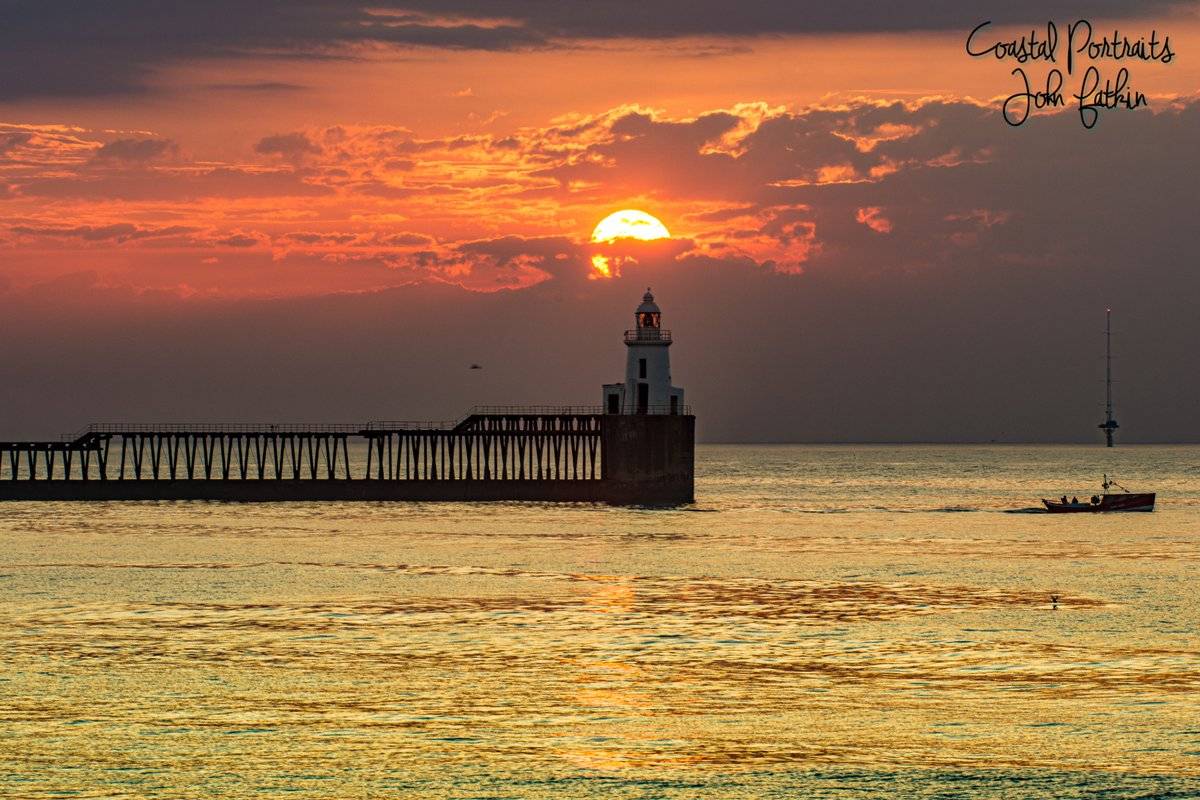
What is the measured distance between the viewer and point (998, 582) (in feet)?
178

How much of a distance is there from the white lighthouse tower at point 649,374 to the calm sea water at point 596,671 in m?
34.3

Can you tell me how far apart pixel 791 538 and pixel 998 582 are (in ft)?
82.2

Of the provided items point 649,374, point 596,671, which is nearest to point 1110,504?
point 649,374

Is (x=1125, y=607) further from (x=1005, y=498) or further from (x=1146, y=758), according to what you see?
A: (x=1005, y=498)

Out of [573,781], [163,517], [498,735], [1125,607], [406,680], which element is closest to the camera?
[573,781]

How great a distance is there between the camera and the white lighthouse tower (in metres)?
104

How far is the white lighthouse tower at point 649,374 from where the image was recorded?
104375mm

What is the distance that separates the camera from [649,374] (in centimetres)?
10519

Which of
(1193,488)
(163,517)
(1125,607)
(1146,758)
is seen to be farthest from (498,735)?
(1193,488)

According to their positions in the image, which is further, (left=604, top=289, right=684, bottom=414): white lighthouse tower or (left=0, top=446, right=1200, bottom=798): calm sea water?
(left=604, top=289, right=684, bottom=414): white lighthouse tower

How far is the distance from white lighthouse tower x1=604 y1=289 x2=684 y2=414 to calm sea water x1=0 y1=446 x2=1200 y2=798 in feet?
112

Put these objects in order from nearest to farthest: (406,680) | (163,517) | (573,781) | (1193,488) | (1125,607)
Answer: (573,781), (406,680), (1125,607), (163,517), (1193,488)

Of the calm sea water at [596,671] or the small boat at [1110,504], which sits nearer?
the calm sea water at [596,671]

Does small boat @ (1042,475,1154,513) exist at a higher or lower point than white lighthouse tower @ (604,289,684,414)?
lower
